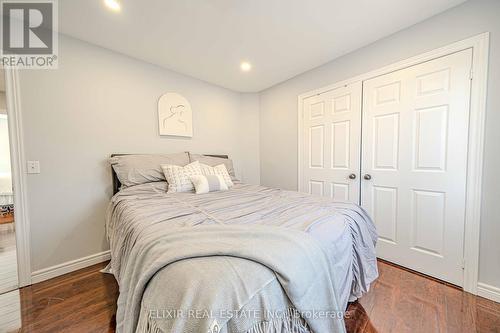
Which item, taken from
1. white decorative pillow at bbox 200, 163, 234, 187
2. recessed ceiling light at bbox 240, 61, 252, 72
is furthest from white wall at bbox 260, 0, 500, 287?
white decorative pillow at bbox 200, 163, 234, 187

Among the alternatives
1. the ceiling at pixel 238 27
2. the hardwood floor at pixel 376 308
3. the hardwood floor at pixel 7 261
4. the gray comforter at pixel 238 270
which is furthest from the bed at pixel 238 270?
the ceiling at pixel 238 27

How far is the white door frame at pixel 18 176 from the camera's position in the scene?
1.62m

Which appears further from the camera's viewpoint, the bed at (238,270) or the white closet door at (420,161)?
the white closet door at (420,161)

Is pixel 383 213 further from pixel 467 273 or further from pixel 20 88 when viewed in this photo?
pixel 20 88

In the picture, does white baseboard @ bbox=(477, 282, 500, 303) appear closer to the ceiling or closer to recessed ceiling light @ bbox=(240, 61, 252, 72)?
the ceiling

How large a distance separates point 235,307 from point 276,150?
2.79 metres

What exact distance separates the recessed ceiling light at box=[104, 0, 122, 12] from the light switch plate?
152 centimetres

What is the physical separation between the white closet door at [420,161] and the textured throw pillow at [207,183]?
1.63 m

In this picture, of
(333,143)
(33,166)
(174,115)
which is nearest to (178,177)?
(174,115)

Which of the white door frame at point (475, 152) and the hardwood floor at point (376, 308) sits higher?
the white door frame at point (475, 152)

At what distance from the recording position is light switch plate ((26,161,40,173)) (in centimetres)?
171

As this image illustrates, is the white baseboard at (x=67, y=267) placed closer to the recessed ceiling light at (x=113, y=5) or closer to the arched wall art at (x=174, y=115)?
the arched wall art at (x=174, y=115)

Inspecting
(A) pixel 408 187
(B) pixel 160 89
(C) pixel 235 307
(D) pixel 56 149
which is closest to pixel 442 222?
(A) pixel 408 187

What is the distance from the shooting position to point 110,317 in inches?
52.1
